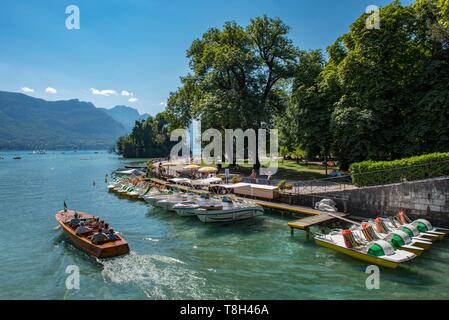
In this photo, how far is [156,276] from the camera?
15.4 meters

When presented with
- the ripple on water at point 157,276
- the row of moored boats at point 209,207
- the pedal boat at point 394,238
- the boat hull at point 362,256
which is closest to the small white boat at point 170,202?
the row of moored boats at point 209,207

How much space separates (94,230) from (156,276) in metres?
7.22

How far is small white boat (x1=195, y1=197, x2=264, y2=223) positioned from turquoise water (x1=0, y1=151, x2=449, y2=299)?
1.96 feet

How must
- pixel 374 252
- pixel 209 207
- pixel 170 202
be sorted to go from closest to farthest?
pixel 374 252 → pixel 209 207 → pixel 170 202

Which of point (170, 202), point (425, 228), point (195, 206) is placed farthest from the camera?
point (170, 202)

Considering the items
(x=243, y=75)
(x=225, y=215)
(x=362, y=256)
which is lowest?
(x=362, y=256)

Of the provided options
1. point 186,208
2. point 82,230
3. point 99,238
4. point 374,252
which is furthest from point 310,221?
point 82,230

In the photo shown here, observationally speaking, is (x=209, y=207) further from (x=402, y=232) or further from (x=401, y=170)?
(x=401, y=170)

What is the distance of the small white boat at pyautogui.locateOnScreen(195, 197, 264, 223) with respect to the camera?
2533 centimetres

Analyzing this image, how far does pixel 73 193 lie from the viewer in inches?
1829

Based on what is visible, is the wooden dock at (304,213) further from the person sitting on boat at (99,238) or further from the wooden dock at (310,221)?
the person sitting on boat at (99,238)
